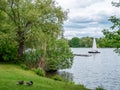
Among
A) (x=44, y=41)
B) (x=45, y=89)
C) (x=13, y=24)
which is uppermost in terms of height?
(x=13, y=24)

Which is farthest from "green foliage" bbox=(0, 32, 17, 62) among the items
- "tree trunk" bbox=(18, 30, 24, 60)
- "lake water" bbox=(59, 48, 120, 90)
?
"lake water" bbox=(59, 48, 120, 90)

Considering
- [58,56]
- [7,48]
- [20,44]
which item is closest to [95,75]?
[58,56]

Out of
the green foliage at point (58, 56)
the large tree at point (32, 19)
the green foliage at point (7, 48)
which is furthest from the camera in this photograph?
the green foliage at point (58, 56)

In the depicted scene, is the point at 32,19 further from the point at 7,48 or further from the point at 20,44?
the point at 7,48

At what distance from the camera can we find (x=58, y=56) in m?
50.8

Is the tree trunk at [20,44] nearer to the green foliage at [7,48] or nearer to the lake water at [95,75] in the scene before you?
the green foliage at [7,48]

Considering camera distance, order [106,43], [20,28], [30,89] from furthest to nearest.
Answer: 1. [20,28]
2. [30,89]
3. [106,43]

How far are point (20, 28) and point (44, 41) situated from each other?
12.2 feet

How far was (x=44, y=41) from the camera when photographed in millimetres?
38531

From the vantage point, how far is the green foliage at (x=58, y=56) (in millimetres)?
48366

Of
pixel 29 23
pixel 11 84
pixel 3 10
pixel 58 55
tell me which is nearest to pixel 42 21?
pixel 29 23

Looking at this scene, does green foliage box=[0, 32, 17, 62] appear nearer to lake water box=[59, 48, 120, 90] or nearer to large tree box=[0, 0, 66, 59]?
large tree box=[0, 0, 66, 59]

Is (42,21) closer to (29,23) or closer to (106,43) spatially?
(29,23)

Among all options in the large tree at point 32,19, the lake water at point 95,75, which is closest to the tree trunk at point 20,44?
the large tree at point 32,19
